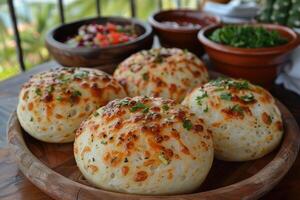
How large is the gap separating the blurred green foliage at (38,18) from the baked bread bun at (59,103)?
471 centimetres

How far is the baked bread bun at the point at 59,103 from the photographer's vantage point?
1228mm

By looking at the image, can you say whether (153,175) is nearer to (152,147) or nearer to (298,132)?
(152,147)

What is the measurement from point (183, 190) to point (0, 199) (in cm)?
51

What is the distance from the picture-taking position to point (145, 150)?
958mm

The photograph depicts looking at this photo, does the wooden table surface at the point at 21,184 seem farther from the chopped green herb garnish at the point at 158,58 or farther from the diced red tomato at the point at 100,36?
the diced red tomato at the point at 100,36

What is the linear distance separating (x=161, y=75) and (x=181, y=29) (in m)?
0.58

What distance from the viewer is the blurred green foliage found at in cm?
588

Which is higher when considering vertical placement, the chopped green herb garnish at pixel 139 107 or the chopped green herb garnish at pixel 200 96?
the chopped green herb garnish at pixel 139 107

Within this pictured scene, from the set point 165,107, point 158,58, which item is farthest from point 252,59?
point 165,107

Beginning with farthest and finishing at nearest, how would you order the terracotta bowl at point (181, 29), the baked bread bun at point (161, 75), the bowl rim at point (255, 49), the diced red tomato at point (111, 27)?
the diced red tomato at point (111, 27) < the terracotta bowl at point (181, 29) < the bowl rim at point (255, 49) < the baked bread bun at point (161, 75)

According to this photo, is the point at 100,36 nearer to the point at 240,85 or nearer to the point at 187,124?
the point at 240,85

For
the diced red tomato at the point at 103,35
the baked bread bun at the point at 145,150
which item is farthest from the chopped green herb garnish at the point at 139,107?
the diced red tomato at the point at 103,35

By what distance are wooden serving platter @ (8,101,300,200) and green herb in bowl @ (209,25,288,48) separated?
445 mm

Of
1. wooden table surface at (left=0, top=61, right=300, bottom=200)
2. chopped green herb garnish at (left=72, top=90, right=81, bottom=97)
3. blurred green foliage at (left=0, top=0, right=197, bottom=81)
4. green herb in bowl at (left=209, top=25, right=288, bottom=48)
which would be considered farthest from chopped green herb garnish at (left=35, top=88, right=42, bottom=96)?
blurred green foliage at (left=0, top=0, right=197, bottom=81)
